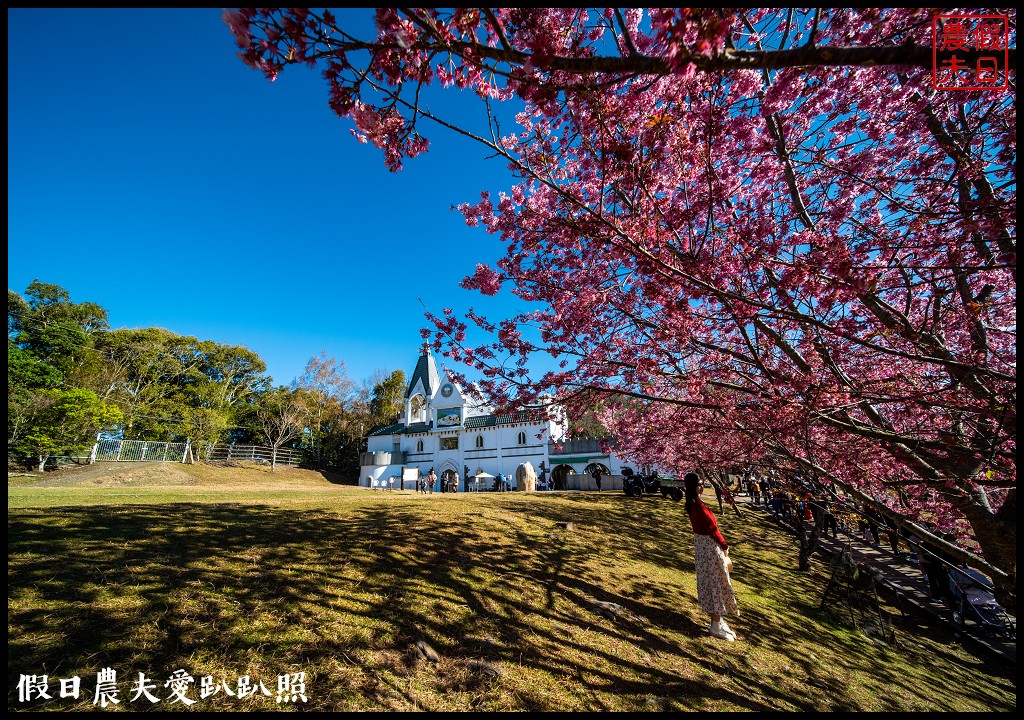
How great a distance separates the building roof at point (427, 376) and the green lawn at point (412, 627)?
32.6 m

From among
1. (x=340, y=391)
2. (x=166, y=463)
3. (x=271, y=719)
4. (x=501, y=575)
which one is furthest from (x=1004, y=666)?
(x=340, y=391)

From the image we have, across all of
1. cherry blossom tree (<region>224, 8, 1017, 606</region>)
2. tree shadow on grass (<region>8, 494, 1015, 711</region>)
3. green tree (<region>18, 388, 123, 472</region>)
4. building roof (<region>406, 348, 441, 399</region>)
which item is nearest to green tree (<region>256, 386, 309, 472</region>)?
building roof (<region>406, 348, 441, 399</region>)

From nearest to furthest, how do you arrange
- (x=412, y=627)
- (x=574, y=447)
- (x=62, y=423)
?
(x=412, y=627), (x=62, y=423), (x=574, y=447)

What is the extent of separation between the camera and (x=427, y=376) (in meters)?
41.5

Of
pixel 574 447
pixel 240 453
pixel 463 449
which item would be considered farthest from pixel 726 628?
pixel 240 453

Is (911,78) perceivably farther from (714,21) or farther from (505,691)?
(505,691)

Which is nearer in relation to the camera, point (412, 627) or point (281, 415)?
point (412, 627)

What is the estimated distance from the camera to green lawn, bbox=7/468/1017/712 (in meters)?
3.46

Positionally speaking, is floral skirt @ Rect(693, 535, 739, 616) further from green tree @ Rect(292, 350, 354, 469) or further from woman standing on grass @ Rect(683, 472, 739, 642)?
green tree @ Rect(292, 350, 354, 469)

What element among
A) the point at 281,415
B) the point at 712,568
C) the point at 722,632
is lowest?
the point at 722,632

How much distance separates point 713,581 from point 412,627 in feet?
12.9

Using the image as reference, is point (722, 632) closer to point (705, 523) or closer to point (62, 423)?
point (705, 523)

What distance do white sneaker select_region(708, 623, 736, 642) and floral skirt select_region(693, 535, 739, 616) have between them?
16 cm

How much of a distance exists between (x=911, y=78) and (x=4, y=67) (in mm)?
6803
